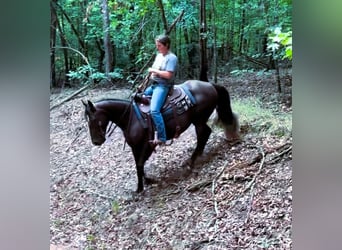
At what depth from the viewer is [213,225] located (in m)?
3.08

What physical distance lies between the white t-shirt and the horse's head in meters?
0.50

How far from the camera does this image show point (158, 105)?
10.7 ft

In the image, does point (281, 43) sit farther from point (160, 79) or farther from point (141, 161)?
point (141, 161)

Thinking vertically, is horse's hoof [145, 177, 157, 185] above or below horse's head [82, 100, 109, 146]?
below

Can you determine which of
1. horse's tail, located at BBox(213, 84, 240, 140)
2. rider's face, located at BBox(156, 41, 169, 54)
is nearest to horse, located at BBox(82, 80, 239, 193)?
horse's tail, located at BBox(213, 84, 240, 140)

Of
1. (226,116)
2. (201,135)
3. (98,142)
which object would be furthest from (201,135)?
(98,142)

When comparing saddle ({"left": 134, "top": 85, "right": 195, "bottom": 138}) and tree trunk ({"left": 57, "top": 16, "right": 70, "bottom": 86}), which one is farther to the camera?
tree trunk ({"left": 57, "top": 16, "right": 70, "bottom": 86})

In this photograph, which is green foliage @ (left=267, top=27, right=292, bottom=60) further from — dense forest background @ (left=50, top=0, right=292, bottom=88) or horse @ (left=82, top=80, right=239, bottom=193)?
horse @ (left=82, top=80, right=239, bottom=193)

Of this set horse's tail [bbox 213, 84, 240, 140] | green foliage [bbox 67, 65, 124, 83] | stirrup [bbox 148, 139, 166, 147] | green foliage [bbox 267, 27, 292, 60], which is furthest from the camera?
green foliage [bbox 67, 65, 124, 83]

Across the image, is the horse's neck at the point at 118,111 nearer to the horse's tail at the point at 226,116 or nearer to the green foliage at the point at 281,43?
the horse's tail at the point at 226,116

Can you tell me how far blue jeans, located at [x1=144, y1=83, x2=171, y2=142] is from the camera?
325 cm
